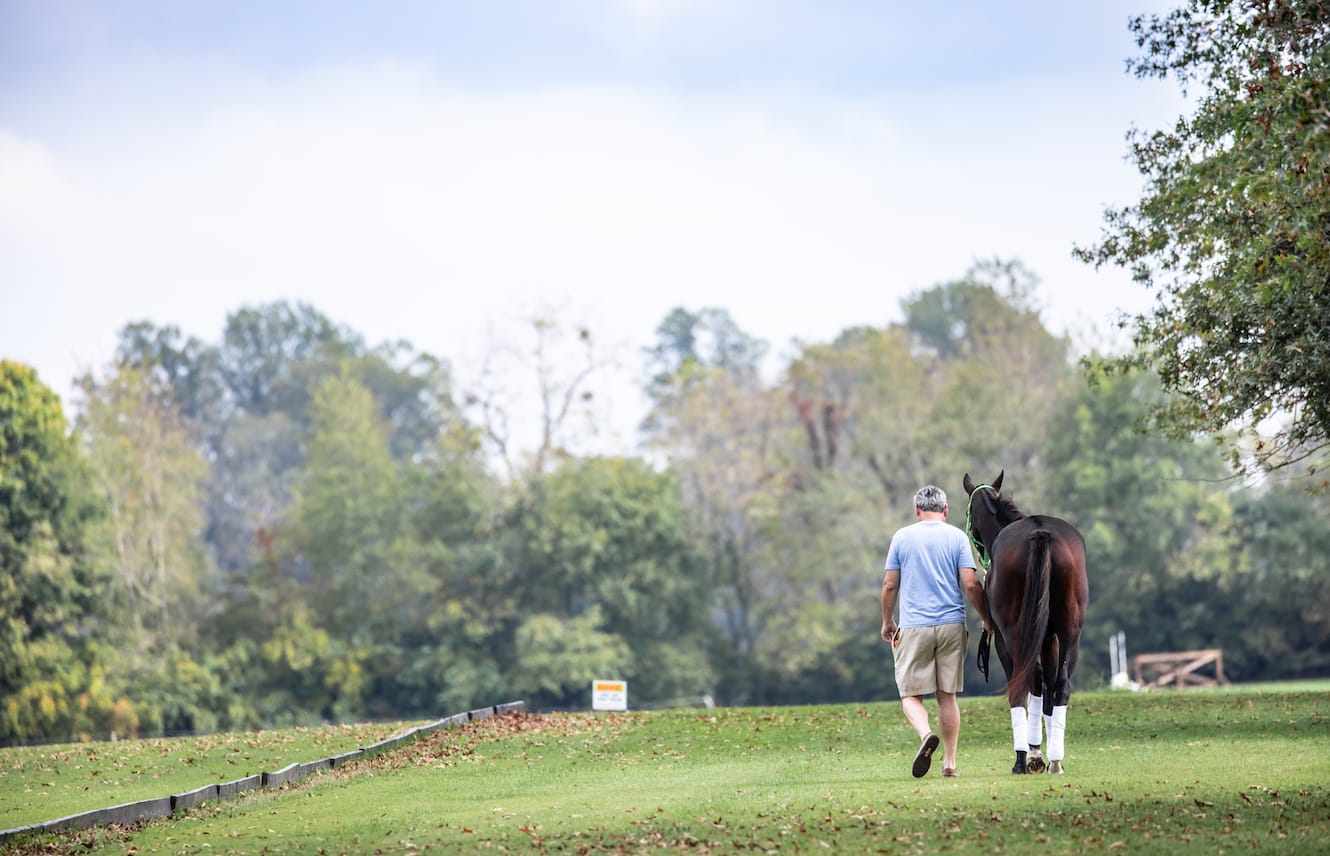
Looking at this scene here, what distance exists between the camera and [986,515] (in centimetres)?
1538

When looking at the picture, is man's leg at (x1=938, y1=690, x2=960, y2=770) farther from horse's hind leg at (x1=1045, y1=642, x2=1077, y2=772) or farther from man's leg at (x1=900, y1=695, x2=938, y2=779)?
horse's hind leg at (x1=1045, y1=642, x2=1077, y2=772)

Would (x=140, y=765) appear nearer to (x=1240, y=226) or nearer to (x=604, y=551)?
(x=1240, y=226)

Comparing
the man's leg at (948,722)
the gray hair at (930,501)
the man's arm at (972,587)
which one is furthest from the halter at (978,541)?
the man's leg at (948,722)

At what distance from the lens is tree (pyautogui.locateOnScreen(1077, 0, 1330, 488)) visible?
43.8ft

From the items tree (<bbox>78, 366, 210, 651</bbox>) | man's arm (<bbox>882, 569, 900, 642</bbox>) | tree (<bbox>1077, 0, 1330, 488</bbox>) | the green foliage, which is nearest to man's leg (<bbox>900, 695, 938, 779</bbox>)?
Answer: man's arm (<bbox>882, 569, 900, 642</bbox>)

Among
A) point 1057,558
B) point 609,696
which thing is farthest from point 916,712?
point 609,696

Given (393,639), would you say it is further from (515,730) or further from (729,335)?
(729,335)

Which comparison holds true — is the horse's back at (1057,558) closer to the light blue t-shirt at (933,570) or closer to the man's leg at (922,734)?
the light blue t-shirt at (933,570)

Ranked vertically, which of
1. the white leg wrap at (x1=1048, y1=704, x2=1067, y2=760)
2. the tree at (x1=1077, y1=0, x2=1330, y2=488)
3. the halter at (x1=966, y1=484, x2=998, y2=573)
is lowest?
the white leg wrap at (x1=1048, y1=704, x2=1067, y2=760)

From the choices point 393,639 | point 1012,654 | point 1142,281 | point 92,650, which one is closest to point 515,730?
point 1012,654

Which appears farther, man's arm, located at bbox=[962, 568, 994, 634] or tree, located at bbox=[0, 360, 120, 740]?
tree, located at bbox=[0, 360, 120, 740]

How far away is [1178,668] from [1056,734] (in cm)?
4313

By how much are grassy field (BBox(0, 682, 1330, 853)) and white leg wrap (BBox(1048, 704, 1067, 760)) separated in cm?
26

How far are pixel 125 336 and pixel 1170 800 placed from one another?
11078 centimetres
